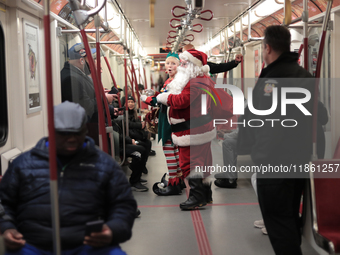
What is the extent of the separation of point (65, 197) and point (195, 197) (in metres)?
2.46

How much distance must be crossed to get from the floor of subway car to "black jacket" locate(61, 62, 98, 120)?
4.12 ft

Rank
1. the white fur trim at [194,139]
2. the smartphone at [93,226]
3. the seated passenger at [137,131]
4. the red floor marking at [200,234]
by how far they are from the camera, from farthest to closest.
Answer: the seated passenger at [137,131], the white fur trim at [194,139], the red floor marking at [200,234], the smartphone at [93,226]

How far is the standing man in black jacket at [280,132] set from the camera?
2.33 metres

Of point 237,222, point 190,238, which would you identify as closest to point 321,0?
point 237,222

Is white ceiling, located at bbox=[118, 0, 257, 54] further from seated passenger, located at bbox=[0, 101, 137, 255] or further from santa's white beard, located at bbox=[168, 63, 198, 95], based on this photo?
seated passenger, located at bbox=[0, 101, 137, 255]

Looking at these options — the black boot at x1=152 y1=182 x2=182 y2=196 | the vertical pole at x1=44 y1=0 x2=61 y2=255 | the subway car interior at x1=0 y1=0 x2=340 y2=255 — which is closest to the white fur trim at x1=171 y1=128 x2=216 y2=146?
the subway car interior at x1=0 y1=0 x2=340 y2=255

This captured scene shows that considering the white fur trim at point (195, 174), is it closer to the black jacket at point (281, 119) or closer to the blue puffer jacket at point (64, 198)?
the black jacket at point (281, 119)

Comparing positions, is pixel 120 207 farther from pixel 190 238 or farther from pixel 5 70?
pixel 5 70

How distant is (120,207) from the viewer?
Result: 1.95 m

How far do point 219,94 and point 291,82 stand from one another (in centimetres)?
198

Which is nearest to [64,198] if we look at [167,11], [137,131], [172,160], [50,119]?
[50,119]

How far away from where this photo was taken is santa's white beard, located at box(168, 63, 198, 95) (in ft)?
13.9

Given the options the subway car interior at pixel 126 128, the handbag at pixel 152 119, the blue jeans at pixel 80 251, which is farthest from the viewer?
the handbag at pixel 152 119

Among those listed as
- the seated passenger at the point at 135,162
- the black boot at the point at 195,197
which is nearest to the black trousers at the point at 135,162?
the seated passenger at the point at 135,162
